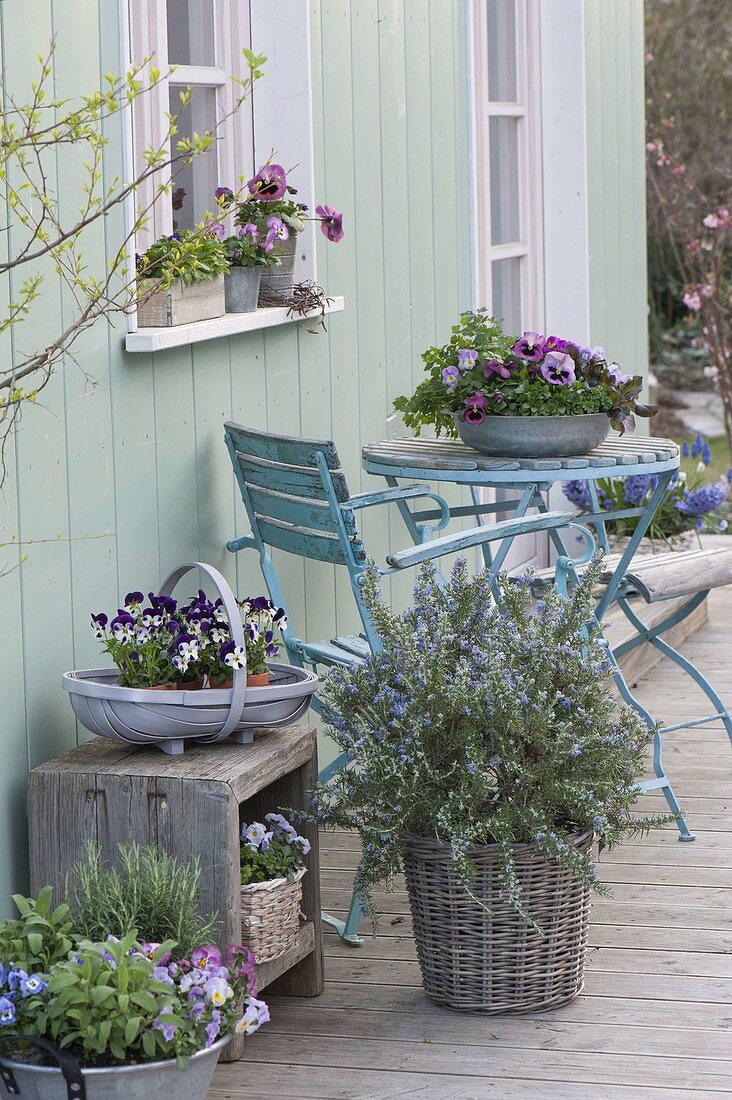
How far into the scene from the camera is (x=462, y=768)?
267 cm

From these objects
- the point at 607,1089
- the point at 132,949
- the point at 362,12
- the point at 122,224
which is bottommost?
the point at 607,1089

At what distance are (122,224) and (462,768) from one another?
1168 mm

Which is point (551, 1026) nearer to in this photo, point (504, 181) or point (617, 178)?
point (504, 181)

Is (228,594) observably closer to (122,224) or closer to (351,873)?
(122,224)

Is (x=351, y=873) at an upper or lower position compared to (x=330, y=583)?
lower

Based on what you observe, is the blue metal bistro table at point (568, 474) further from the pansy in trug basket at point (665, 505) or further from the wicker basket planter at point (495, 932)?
the pansy in trug basket at point (665, 505)

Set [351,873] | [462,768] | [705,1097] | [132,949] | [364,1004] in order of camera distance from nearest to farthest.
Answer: [132,949] < [705,1097] < [462,768] < [364,1004] < [351,873]

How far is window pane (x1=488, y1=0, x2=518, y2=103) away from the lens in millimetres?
5449

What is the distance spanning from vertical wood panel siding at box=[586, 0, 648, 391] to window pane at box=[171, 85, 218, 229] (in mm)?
2763

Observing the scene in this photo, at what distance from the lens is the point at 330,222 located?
367cm

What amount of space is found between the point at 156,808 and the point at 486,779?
56 centimetres

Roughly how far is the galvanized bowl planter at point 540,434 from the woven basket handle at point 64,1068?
185 centimetres

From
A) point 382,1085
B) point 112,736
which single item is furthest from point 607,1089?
point 112,736

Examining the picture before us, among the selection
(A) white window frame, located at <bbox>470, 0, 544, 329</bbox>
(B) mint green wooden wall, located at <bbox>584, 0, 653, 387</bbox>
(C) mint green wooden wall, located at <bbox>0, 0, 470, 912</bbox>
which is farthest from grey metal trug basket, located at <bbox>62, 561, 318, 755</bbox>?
(B) mint green wooden wall, located at <bbox>584, 0, 653, 387</bbox>
